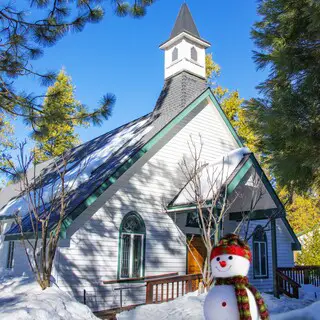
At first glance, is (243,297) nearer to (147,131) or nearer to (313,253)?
→ (147,131)

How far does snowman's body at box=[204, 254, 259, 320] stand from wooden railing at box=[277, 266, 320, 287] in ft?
33.7

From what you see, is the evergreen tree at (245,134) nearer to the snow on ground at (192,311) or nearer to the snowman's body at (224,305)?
the snow on ground at (192,311)

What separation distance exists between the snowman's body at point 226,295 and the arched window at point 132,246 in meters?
6.51

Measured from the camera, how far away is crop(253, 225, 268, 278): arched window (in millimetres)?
13719

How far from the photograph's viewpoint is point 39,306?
21.3ft

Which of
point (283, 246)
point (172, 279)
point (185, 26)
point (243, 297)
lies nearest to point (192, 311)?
point (172, 279)

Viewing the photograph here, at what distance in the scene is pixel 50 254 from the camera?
813 centimetres

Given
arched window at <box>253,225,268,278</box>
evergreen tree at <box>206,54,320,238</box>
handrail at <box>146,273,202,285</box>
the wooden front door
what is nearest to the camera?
handrail at <box>146,273,202,285</box>

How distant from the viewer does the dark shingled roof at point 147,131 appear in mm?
10023

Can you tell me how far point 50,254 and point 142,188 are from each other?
377 centimetres

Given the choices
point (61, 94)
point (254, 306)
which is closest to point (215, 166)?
point (61, 94)

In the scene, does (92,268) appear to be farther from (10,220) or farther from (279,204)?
(279,204)

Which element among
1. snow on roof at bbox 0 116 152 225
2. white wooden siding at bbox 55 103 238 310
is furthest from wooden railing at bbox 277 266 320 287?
snow on roof at bbox 0 116 152 225

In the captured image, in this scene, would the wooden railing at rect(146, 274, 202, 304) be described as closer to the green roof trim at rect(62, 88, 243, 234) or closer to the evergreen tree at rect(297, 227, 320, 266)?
the green roof trim at rect(62, 88, 243, 234)
